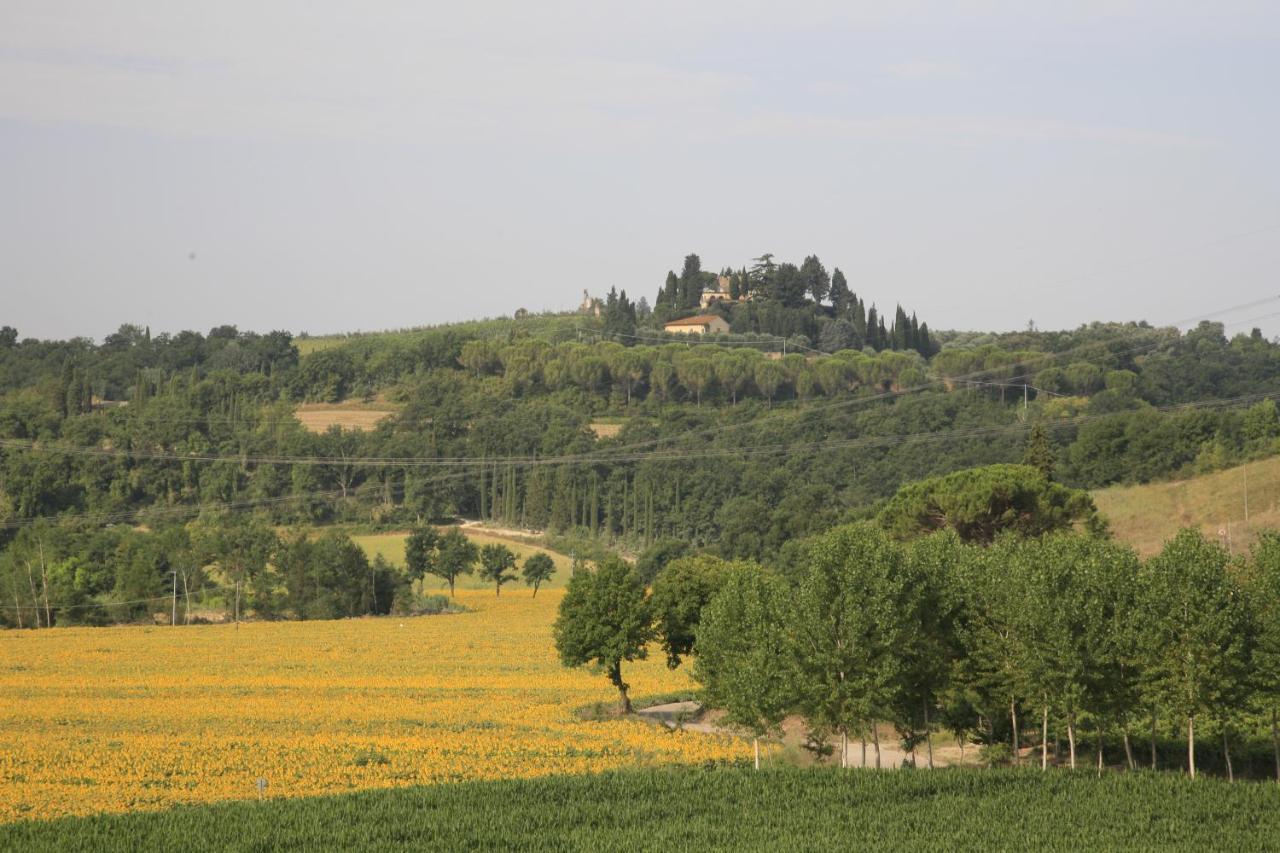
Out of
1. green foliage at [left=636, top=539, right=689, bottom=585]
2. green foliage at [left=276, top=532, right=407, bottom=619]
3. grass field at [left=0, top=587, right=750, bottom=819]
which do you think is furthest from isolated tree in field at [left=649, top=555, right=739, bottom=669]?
green foliage at [left=636, top=539, right=689, bottom=585]

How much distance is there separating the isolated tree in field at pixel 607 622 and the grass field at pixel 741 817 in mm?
17246

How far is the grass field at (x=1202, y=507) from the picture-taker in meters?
82.8

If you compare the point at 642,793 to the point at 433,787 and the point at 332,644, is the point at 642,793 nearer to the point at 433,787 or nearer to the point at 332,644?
the point at 433,787

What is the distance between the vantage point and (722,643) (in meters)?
48.1

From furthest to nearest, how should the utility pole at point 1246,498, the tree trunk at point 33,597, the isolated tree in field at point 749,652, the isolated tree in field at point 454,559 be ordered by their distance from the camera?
the isolated tree in field at point 454,559 < the tree trunk at point 33,597 < the utility pole at point 1246,498 < the isolated tree in field at point 749,652

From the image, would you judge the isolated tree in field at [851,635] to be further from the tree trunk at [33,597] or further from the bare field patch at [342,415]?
the bare field patch at [342,415]

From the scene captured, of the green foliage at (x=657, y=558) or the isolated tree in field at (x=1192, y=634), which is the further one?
the green foliage at (x=657, y=558)

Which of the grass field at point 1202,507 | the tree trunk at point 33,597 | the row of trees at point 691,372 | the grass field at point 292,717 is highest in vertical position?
the row of trees at point 691,372

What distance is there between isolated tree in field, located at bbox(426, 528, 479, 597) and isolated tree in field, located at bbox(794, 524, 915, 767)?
71.9m

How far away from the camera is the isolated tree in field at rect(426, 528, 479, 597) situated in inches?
4432

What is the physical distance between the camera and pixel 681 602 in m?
58.2

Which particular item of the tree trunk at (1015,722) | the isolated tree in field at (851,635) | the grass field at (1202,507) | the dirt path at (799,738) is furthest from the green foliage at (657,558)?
the isolated tree in field at (851,635)

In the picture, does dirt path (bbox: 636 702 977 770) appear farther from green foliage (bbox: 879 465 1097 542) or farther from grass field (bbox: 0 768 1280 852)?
green foliage (bbox: 879 465 1097 542)

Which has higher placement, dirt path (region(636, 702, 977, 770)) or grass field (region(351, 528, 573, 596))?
grass field (region(351, 528, 573, 596))
